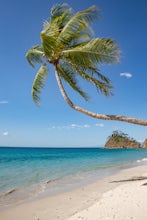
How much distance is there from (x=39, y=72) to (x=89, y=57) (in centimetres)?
286

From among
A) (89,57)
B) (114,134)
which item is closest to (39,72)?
(89,57)

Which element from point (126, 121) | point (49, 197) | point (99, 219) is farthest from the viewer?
point (49, 197)

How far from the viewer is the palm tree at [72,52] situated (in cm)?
901

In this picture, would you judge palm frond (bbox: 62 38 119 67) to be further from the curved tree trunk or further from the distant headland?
the distant headland

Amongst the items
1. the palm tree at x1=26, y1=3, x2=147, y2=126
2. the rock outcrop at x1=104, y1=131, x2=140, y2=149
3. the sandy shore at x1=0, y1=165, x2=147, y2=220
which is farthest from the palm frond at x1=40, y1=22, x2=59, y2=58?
the rock outcrop at x1=104, y1=131, x2=140, y2=149

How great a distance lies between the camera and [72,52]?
9.52 metres

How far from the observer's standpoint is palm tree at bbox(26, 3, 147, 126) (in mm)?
9014

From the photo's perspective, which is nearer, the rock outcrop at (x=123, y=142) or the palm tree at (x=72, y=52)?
the palm tree at (x=72, y=52)

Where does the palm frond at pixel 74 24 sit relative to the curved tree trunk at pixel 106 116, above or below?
above

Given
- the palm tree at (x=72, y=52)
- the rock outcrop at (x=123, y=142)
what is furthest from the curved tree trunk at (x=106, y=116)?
the rock outcrop at (x=123, y=142)

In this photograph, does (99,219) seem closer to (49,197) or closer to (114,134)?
(49,197)

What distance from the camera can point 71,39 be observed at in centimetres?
1031

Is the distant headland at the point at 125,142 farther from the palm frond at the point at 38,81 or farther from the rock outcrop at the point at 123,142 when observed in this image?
the palm frond at the point at 38,81

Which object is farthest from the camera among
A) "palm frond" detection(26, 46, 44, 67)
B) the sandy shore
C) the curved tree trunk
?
"palm frond" detection(26, 46, 44, 67)
